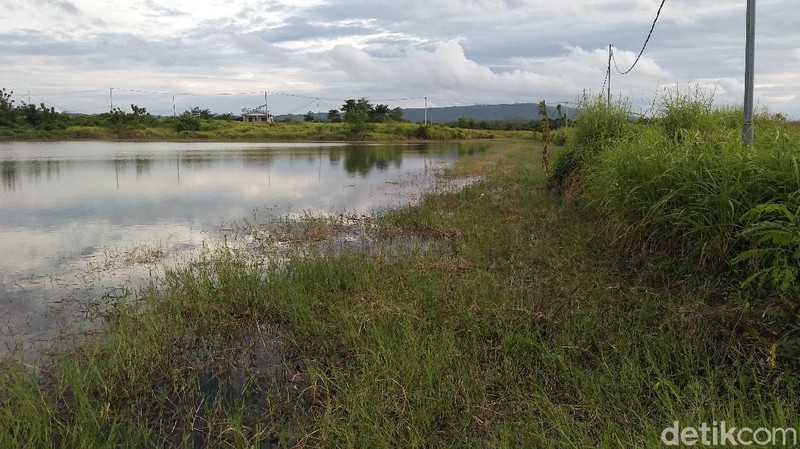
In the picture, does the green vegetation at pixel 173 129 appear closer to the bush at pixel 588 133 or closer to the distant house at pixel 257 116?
the distant house at pixel 257 116

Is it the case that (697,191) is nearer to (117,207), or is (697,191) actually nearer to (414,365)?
(414,365)

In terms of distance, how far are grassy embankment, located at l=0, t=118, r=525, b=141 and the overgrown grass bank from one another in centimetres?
4982

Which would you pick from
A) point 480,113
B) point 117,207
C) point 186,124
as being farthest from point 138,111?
point 480,113

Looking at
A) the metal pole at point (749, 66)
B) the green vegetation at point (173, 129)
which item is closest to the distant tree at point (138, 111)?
the green vegetation at point (173, 129)

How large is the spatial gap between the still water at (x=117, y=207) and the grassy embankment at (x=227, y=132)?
101 ft

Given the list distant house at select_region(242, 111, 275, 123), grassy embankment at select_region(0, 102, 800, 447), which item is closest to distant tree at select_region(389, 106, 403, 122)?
distant house at select_region(242, 111, 275, 123)

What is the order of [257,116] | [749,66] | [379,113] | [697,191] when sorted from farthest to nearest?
[257,116] → [379,113] → [749,66] → [697,191]

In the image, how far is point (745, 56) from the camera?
489 centimetres

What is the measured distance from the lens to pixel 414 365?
3.19 m

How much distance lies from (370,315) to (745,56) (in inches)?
173

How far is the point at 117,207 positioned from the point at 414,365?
9.86 meters

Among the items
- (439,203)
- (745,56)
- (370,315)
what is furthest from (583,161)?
(370,315)

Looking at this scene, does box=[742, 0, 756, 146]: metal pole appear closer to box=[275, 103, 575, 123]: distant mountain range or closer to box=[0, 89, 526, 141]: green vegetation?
box=[0, 89, 526, 141]: green vegetation

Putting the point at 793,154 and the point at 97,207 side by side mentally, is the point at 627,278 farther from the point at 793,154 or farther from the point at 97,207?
the point at 97,207
